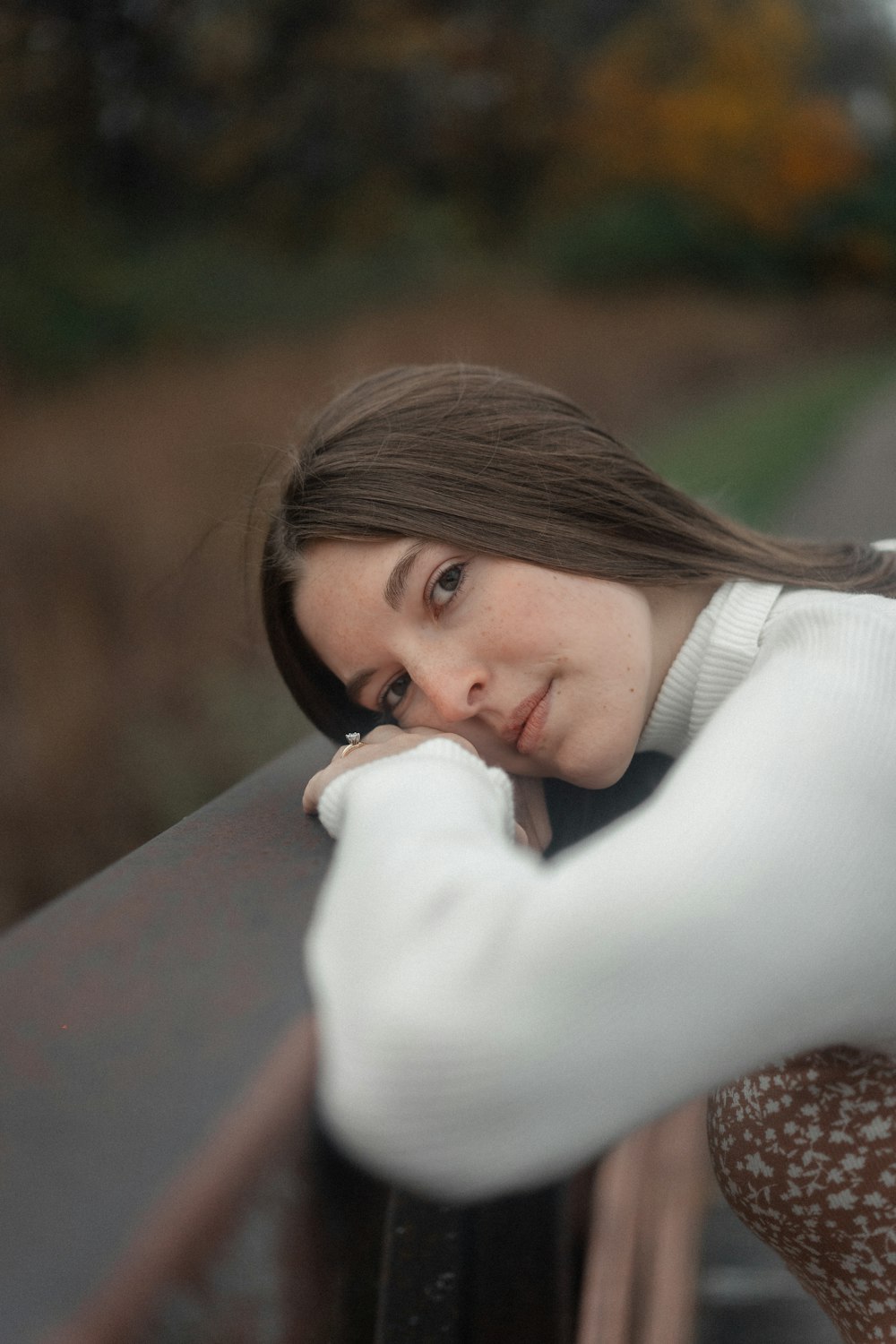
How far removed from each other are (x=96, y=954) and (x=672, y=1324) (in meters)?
1.15

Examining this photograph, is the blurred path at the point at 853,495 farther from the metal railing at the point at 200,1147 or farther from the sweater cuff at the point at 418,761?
the metal railing at the point at 200,1147

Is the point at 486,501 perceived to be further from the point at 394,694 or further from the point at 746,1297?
the point at 746,1297

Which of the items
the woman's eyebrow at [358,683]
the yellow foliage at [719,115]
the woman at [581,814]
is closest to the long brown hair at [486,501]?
the woman at [581,814]

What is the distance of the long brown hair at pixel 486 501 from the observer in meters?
1.23

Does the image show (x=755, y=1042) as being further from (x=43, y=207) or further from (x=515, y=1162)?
(x=43, y=207)

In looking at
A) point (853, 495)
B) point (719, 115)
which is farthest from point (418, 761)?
A: point (719, 115)

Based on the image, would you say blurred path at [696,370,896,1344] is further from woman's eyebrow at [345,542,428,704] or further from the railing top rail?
the railing top rail

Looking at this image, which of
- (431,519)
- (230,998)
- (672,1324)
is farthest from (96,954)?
(672,1324)

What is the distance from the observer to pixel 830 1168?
1.10 metres

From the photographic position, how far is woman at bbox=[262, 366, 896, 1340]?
2.26ft

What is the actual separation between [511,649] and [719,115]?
12.0 metres

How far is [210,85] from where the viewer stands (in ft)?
24.3

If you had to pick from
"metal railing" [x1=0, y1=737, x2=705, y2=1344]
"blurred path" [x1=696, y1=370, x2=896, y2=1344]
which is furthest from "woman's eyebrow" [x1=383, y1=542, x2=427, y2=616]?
"blurred path" [x1=696, y1=370, x2=896, y2=1344]

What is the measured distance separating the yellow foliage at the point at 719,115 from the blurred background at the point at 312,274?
0.03 m
